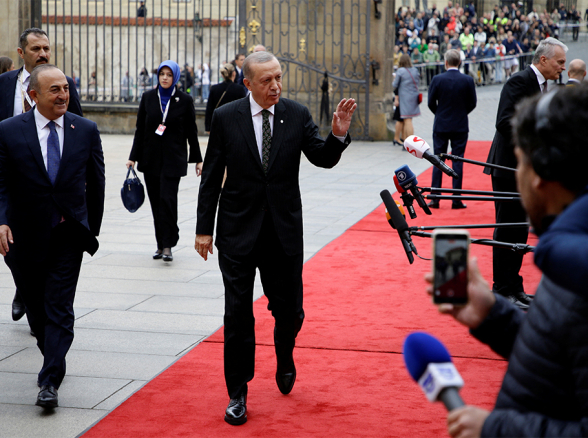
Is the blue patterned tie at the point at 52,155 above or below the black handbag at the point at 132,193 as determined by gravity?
above

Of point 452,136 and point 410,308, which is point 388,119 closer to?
point 452,136

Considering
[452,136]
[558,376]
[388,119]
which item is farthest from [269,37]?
[558,376]

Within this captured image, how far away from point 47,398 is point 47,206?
99cm

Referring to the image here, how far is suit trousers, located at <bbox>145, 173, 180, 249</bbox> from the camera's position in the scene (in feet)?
24.5

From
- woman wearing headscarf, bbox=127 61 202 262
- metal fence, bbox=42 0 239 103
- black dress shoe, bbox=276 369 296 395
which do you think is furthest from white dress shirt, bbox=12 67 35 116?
metal fence, bbox=42 0 239 103

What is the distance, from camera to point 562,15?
39.8 m

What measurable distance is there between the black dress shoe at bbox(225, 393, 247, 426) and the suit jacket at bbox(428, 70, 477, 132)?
751cm

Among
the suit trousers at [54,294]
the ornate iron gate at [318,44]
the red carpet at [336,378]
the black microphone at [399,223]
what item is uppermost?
the ornate iron gate at [318,44]

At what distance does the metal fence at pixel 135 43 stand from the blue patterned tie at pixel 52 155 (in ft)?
44.1

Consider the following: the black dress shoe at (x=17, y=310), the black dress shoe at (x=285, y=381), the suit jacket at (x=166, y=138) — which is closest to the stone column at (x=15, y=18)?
the suit jacket at (x=166, y=138)

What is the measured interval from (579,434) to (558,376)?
4.9 inches

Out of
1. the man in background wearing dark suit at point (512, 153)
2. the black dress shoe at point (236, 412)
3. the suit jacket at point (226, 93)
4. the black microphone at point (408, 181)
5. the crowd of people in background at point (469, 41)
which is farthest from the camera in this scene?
the crowd of people in background at point (469, 41)

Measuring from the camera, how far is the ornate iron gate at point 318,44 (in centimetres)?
1822

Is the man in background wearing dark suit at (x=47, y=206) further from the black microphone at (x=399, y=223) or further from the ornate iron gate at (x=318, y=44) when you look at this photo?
the ornate iron gate at (x=318, y=44)
